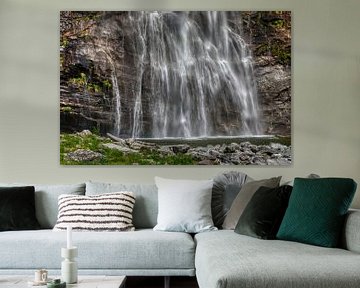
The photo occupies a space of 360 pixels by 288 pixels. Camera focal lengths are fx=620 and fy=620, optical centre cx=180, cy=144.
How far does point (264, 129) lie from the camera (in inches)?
212

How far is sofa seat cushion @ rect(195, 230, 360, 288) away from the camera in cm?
281

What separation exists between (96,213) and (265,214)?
1.26 meters

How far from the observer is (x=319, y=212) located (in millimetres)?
3922

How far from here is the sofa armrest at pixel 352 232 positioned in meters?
3.71

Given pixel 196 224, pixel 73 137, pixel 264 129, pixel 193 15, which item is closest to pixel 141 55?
pixel 193 15

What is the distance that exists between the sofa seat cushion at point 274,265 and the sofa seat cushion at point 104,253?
406 mm

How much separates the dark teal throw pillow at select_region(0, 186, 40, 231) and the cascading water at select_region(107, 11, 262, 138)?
1.00m

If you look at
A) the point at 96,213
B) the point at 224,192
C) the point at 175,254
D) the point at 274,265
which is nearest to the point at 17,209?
the point at 96,213

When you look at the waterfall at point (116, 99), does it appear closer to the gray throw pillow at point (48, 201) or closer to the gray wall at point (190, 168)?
the gray wall at point (190, 168)

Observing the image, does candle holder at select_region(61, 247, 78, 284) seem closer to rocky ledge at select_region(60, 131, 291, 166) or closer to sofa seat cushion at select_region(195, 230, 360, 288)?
A: sofa seat cushion at select_region(195, 230, 360, 288)

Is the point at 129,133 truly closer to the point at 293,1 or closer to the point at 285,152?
the point at 285,152

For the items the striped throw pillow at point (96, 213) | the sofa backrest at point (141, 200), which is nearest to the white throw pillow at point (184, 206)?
the sofa backrest at point (141, 200)

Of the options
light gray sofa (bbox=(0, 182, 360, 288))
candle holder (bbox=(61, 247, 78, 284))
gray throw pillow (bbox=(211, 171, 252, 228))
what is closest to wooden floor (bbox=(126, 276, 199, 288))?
light gray sofa (bbox=(0, 182, 360, 288))

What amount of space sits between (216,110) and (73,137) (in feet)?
4.13
